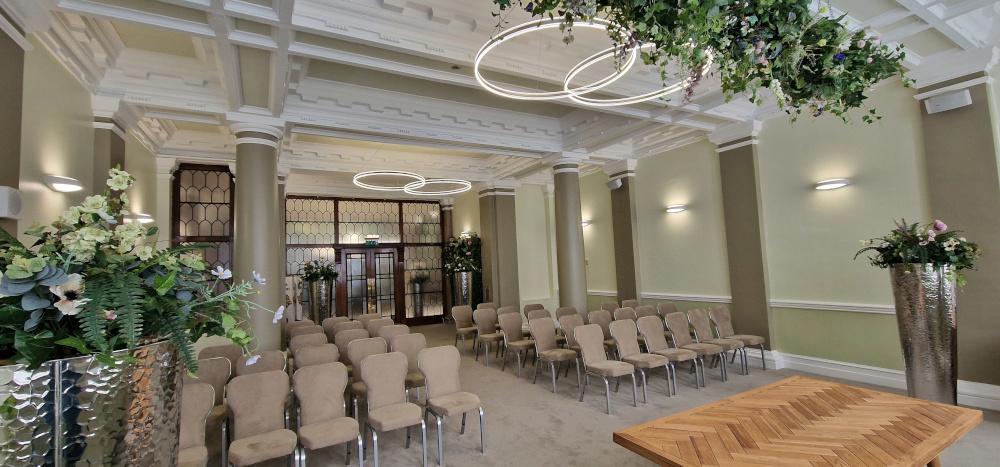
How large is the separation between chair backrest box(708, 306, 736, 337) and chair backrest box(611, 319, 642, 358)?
1457 millimetres

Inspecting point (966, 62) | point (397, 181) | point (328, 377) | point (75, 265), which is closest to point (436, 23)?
point (328, 377)

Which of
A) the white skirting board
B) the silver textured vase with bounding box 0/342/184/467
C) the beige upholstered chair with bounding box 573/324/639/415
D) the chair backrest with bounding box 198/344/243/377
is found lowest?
the white skirting board

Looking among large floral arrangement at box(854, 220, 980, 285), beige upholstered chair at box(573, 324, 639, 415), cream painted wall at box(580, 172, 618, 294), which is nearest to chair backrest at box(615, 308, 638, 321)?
beige upholstered chair at box(573, 324, 639, 415)

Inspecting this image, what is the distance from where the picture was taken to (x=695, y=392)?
502 centimetres

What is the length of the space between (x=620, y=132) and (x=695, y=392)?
11.8ft

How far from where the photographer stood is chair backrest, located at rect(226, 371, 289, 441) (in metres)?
3.05

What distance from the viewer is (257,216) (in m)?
4.91

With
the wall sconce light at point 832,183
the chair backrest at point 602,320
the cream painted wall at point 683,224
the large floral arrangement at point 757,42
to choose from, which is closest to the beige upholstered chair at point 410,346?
the chair backrest at point 602,320

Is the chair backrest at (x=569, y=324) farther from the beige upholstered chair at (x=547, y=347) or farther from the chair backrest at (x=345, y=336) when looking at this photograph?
the chair backrest at (x=345, y=336)

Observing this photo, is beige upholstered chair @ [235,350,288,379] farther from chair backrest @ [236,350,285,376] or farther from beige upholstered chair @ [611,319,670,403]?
beige upholstered chair @ [611,319,670,403]

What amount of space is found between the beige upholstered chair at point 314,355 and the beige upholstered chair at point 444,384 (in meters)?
1.01

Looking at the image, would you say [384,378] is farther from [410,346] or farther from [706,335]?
[706,335]

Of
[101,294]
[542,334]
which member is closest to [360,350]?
[542,334]

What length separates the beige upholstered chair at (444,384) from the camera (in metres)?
3.66
